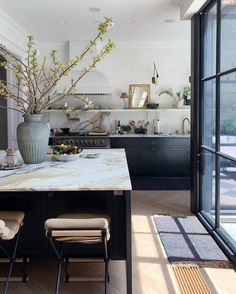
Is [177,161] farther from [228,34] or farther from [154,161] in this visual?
[228,34]

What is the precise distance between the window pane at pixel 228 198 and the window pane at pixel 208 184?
28 cm

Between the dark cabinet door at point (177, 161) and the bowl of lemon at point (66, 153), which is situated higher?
the bowl of lemon at point (66, 153)

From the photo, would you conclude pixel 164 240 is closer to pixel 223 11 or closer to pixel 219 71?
pixel 219 71

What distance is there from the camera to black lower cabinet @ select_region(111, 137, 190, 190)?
6316 mm

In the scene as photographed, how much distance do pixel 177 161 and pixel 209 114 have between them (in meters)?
2.62

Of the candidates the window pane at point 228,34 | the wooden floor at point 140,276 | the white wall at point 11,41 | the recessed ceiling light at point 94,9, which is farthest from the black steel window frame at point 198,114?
the white wall at point 11,41

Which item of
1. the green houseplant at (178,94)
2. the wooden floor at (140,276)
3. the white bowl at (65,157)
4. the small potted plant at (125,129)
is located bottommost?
the wooden floor at (140,276)

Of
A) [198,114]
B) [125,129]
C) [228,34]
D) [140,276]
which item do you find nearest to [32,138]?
[140,276]

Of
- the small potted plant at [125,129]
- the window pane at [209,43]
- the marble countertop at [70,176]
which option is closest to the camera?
the marble countertop at [70,176]

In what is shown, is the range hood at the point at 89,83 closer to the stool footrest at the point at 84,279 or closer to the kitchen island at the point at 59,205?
the kitchen island at the point at 59,205

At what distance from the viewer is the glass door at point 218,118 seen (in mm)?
3055

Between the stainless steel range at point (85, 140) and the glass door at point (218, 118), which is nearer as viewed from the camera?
the glass door at point (218, 118)

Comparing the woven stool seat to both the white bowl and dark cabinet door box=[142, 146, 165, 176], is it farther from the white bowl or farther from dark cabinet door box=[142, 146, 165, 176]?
dark cabinet door box=[142, 146, 165, 176]

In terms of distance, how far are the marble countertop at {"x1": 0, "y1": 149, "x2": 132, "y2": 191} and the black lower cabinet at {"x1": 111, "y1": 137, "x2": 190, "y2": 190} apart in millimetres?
3279
